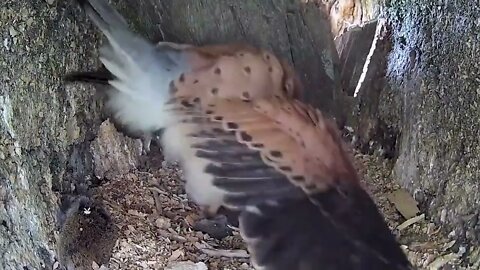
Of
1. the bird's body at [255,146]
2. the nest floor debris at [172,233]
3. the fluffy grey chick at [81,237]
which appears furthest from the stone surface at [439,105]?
the fluffy grey chick at [81,237]

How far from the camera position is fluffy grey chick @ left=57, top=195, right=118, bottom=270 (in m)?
0.97

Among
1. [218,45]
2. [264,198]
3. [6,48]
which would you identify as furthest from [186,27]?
[264,198]

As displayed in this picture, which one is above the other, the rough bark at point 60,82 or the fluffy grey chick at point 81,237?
the rough bark at point 60,82

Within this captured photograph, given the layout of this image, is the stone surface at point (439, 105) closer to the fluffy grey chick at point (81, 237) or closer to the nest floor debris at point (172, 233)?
the nest floor debris at point (172, 233)

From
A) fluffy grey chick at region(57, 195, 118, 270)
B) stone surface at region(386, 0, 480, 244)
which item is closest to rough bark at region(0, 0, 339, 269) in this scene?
fluffy grey chick at region(57, 195, 118, 270)

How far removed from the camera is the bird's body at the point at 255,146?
74 cm

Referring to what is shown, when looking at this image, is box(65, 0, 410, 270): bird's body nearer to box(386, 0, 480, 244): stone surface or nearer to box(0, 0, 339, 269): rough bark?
box(0, 0, 339, 269): rough bark

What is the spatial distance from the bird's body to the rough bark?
0.17 ft

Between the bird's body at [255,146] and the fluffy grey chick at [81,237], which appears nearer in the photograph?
the bird's body at [255,146]

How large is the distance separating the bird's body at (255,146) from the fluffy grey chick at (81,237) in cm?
14

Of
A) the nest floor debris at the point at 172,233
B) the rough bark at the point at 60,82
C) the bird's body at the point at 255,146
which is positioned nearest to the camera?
the bird's body at the point at 255,146

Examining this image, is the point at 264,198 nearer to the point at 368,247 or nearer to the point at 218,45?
the point at 368,247

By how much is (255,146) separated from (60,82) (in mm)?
299

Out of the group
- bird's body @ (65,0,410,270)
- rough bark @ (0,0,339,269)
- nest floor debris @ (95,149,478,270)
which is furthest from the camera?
nest floor debris @ (95,149,478,270)
